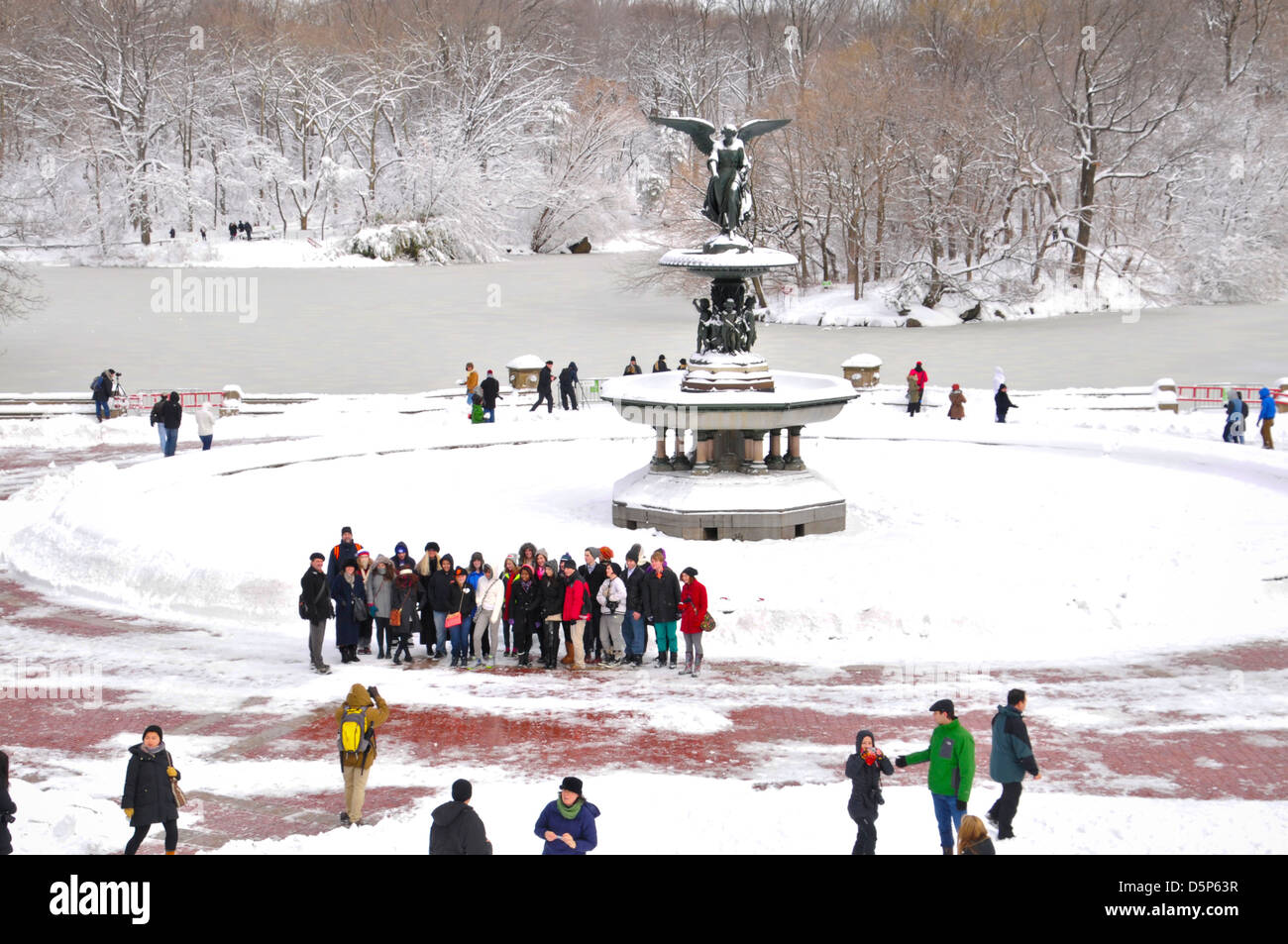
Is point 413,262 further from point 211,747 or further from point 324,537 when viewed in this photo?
point 211,747

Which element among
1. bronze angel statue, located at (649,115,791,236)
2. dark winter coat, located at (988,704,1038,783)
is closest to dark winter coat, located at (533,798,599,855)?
dark winter coat, located at (988,704,1038,783)

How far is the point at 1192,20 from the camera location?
7638 centimetres

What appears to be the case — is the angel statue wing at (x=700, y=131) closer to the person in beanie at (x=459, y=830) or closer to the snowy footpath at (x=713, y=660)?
the snowy footpath at (x=713, y=660)

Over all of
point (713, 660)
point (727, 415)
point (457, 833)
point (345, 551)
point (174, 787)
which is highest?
point (727, 415)

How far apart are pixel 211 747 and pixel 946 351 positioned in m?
36.3

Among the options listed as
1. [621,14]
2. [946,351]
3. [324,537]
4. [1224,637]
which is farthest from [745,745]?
[621,14]

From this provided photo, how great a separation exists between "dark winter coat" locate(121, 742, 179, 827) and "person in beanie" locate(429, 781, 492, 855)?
2231 millimetres

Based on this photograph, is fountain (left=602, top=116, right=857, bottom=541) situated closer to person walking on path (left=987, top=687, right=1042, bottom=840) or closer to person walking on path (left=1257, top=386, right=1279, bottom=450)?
person walking on path (left=1257, top=386, right=1279, bottom=450)

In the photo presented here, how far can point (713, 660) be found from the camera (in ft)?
46.8

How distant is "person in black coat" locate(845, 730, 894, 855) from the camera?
854 centimetres

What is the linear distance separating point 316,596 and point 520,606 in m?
1.91

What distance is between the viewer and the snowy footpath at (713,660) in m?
9.77

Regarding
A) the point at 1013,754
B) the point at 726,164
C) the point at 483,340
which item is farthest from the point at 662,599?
the point at 483,340

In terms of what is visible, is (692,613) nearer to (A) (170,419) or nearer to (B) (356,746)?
(B) (356,746)
